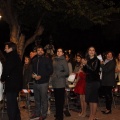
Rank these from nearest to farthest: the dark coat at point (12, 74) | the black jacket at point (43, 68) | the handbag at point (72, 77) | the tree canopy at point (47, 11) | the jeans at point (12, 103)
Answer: the dark coat at point (12, 74) < the jeans at point (12, 103) < the black jacket at point (43, 68) < the handbag at point (72, 77) < the tree canopy at point (47, 11)

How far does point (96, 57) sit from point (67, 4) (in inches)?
295

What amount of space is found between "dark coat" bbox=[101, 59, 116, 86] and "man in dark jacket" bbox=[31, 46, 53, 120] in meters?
2.06

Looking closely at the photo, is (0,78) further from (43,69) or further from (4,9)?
(4,9)

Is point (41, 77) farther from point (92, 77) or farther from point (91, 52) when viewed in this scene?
point (91, 52)

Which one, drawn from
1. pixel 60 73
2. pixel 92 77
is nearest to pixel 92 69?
pixel 92 77

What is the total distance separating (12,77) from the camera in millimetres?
8516

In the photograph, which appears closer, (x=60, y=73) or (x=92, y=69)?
(x=92, y=69)

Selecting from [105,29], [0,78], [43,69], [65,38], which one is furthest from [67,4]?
[65,38]

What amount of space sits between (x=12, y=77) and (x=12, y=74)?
0.22 ft

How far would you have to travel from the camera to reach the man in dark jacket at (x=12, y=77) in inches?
334

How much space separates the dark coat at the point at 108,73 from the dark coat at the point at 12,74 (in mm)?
3444

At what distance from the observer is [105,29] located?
93.9 ft

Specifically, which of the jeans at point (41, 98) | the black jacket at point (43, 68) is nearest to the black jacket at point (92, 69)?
the black jacket at point (43, 68)

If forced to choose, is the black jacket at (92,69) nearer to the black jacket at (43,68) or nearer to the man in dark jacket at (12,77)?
the black jacket at (43,68)
